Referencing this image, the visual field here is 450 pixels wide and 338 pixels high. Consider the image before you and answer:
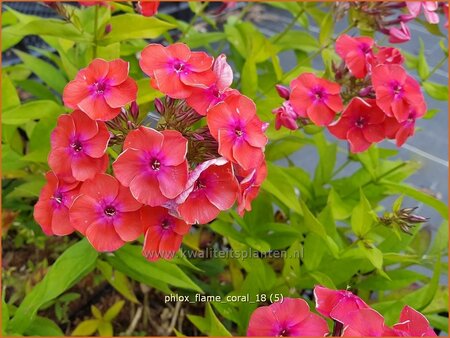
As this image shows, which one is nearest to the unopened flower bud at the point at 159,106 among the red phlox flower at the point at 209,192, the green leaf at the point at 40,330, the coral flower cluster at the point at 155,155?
the coral flower cluster at the point at 155,155

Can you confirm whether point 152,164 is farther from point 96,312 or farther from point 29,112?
point 96,312

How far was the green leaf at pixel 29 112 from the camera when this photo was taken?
0.89 meters

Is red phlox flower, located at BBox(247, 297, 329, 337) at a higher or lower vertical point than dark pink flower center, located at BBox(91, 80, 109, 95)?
lower

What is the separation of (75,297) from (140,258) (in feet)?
0.97

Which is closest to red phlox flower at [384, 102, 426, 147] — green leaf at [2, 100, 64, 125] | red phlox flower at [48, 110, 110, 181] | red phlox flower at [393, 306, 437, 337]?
red phlox flower at [393, 306, 437, 337]

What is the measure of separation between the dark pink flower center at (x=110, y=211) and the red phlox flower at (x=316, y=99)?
0.32 metres

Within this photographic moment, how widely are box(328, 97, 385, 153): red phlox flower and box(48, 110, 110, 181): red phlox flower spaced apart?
360mm

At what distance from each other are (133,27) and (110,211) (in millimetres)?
402

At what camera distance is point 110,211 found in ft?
2.03

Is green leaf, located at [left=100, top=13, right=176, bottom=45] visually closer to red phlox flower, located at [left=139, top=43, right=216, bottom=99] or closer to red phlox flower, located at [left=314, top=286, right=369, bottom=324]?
red phlox flower, located at [left=139, top=43, right=216, bottom=99]

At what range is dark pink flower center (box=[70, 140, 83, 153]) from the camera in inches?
25.0

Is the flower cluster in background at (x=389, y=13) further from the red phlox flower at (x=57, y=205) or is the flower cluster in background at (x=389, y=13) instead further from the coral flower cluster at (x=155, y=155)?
the red phlox flower at (x=57, y=205)

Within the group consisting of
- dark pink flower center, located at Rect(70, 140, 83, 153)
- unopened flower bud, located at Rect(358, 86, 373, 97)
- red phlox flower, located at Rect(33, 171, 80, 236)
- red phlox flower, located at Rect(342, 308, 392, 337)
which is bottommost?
red phlox flower, located at Rect(33, 171, 80, 236)

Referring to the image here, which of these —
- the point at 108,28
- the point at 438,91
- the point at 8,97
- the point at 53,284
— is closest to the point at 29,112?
the point at 8,97
